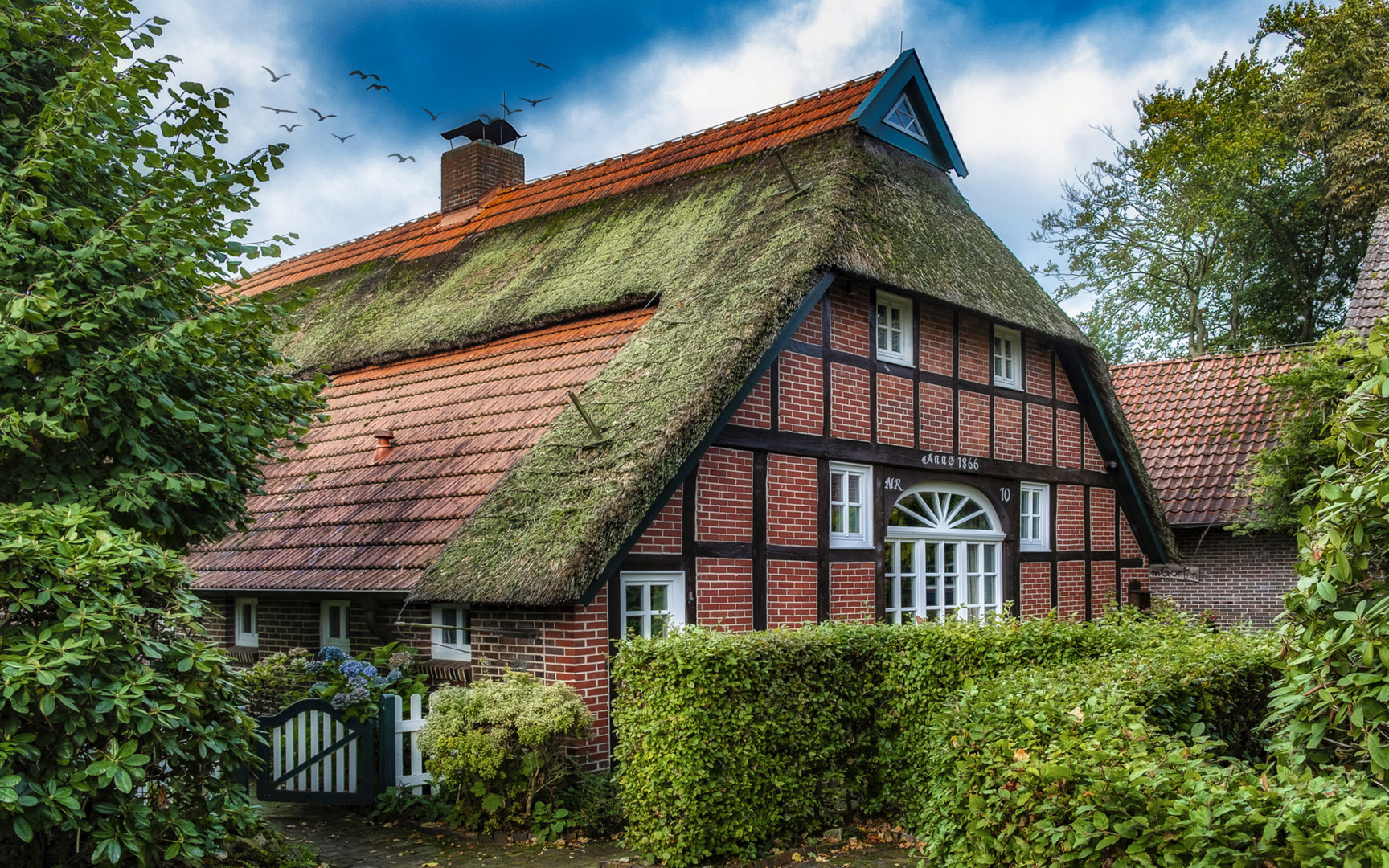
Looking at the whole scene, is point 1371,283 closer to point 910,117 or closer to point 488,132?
point 910,117

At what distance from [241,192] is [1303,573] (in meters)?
6.79

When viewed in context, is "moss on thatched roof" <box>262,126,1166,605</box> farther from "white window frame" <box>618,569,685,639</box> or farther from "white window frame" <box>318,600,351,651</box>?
"white window frame" <box>318,600,351,651</box>

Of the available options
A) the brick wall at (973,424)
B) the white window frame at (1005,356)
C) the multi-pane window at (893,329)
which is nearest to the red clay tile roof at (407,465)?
the multi-pane window at (893,329)

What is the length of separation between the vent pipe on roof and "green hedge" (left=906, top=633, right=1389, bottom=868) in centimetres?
788

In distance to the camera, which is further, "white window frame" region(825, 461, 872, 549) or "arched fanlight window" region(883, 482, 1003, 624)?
"arched fanlight window" region(883, 482, 1003, 624)

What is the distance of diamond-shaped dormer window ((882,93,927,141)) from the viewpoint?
13.7 meters

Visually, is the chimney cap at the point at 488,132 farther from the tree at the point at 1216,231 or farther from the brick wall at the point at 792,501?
the tree at the point at 1216,231

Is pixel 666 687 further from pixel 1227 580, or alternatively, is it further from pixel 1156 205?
pixel 1156 205

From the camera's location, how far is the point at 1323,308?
2631 cm

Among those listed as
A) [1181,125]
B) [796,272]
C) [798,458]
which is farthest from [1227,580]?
[1181,125]

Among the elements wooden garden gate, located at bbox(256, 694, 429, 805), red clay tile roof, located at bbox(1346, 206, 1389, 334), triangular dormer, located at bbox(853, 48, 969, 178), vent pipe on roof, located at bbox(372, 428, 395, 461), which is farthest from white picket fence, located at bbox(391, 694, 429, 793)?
red clay tile roof, located at bbox(1346, 206, 1389, 334)

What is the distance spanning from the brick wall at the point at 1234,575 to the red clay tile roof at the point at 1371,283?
343cm

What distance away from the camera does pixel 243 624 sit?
40.0ft

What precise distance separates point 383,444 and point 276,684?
128 inches
